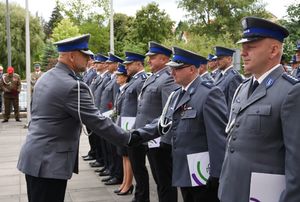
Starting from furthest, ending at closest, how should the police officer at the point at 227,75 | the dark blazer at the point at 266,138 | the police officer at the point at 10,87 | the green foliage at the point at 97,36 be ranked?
the green foliage at the point at 97,36 → the police officer at the point at 10,87 → the police officer at the point at 227,75 → the dark blazer at the point at 266,138

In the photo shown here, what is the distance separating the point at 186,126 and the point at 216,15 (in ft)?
163

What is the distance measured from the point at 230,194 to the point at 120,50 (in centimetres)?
4571

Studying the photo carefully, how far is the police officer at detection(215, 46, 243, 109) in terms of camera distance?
287 inches

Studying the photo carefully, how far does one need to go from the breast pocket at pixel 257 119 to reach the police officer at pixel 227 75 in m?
4.54

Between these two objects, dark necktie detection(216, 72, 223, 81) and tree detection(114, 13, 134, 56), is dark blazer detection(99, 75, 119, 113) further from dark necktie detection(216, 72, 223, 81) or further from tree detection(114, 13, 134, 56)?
tree detection(114, 13, 134, 56)

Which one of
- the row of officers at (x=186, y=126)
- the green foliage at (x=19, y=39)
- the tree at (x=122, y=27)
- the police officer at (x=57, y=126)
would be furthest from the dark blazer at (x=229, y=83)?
the tree at (x=122, y=27)

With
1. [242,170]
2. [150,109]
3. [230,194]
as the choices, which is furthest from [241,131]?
[150,109]

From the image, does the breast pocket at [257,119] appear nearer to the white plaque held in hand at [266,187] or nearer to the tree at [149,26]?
the white plaque held in hand at [266,187]

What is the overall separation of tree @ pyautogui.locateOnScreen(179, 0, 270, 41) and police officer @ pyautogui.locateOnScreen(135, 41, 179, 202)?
151 feet

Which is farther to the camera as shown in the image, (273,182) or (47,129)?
(47,129)

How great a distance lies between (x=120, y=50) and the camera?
1889 inches

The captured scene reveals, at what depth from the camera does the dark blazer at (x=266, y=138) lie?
2.38m

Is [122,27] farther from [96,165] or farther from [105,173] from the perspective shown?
[105,173]

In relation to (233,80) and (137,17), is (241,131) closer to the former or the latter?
(233,80)
